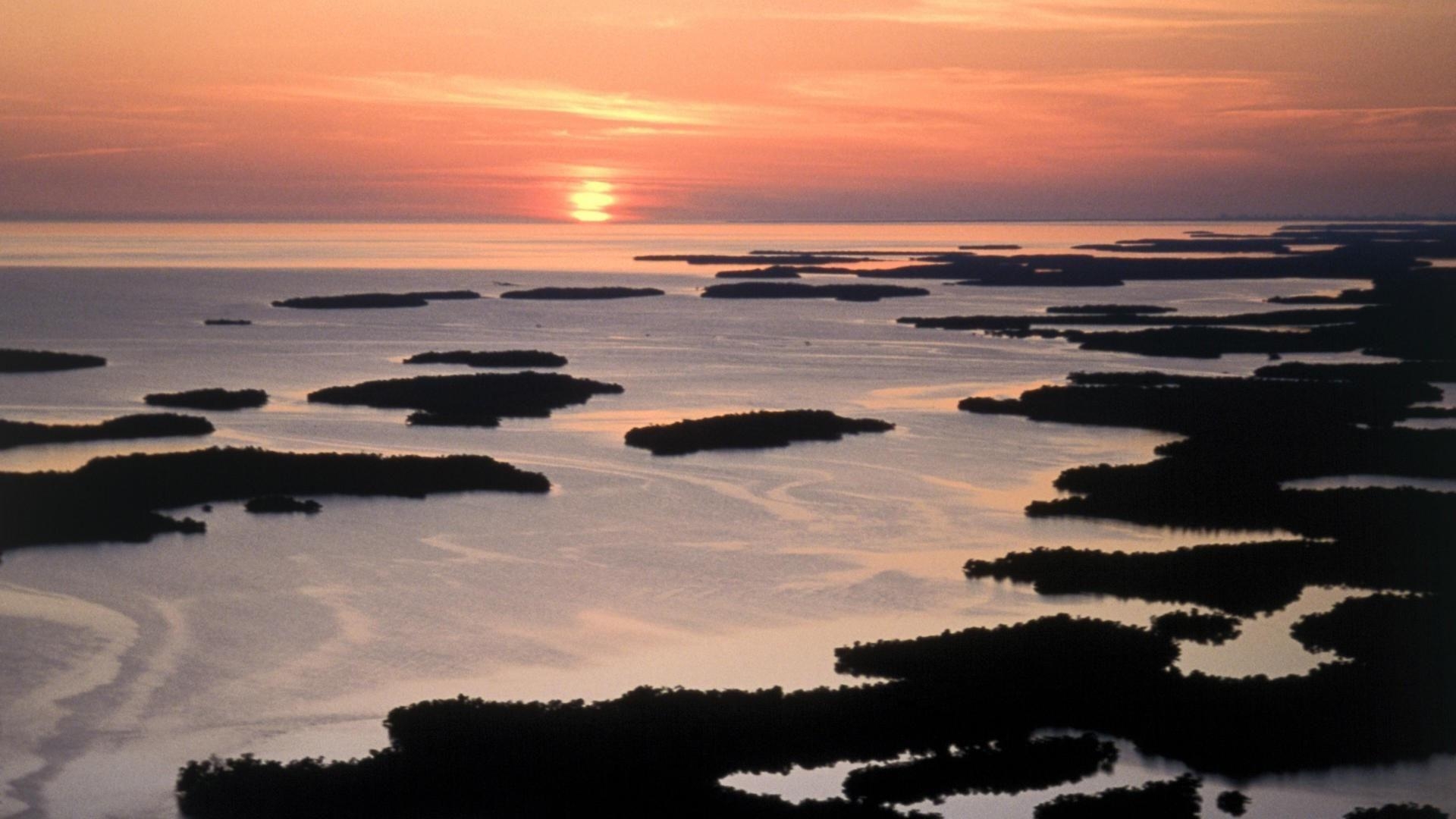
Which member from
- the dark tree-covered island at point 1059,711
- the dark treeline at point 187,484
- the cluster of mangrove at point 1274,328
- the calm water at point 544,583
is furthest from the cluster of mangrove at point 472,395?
the cluster of mangrove at point 1274,328

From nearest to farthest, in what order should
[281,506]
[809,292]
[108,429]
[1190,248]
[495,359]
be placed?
[281,506], [108,429], [495,359], [809,292], [1190,248]

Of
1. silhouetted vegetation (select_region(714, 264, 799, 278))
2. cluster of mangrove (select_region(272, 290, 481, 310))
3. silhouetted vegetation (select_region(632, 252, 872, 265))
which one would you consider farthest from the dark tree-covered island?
silhouetted vegetation (select_region(632, 252, 872, 265))

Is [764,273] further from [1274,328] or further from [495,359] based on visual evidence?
[495,359]

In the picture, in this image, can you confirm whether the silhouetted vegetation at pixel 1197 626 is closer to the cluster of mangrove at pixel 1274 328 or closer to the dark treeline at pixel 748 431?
the dark treeline at pixel 748 431

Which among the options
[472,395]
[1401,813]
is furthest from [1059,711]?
[472,395]

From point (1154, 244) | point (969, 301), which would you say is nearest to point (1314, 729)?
point (969, 301)
